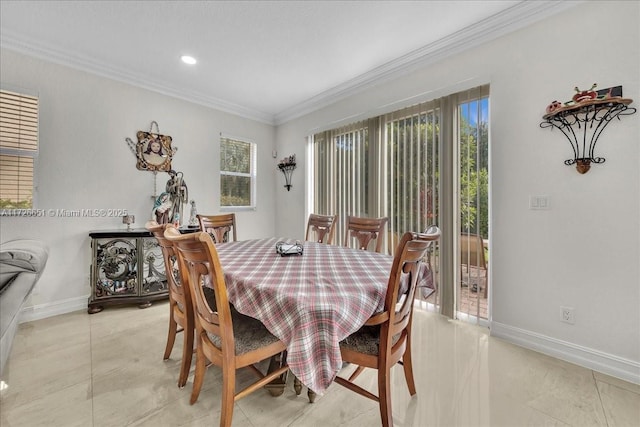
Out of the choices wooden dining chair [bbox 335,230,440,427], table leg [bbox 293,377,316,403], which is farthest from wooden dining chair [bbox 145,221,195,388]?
wooden dining chair [bbox 335,230,440,427]

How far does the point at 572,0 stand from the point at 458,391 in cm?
277

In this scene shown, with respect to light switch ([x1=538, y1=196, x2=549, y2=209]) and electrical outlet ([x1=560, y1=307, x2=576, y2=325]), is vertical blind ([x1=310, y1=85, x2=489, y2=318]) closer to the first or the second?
light switch ([x1=538, y1=196, x2=549, y2=209])

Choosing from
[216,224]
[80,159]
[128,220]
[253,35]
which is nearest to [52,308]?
[128,220]

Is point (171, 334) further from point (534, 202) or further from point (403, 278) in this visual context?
point (534, 202)

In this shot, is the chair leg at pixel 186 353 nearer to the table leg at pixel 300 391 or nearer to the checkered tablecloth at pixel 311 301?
the checkered tablecloth at pixel 311 301

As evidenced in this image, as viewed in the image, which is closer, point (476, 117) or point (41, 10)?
point (41, 10)

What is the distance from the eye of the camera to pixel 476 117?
8.17 feet

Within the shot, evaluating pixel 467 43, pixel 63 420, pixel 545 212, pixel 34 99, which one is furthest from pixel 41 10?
pixel 545 212

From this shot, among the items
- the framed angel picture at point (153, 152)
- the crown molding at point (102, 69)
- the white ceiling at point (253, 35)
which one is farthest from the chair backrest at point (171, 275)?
the crown molding at point (102, 69)

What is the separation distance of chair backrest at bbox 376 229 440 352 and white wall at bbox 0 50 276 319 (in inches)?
127

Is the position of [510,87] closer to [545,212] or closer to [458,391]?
[545,212]

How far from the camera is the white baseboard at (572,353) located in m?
1.75

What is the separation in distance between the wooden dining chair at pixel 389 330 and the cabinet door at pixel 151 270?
8.45ft

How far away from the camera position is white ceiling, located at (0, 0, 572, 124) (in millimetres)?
2107
